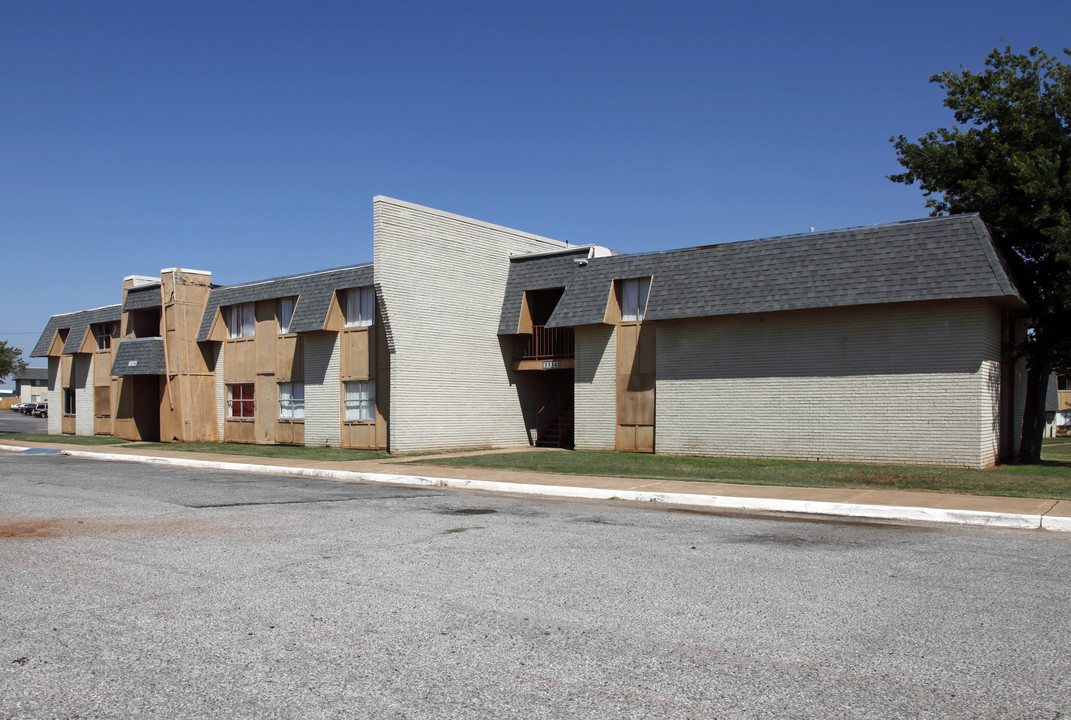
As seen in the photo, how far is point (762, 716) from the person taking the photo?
14.7 ft

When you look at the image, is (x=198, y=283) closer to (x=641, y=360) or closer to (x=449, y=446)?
(x=449, y=446)

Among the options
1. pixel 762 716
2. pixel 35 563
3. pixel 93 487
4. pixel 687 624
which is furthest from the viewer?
pixel 93 487

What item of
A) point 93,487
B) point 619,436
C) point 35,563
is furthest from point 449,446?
point 35,563

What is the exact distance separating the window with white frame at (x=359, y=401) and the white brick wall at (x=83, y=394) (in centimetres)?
1945

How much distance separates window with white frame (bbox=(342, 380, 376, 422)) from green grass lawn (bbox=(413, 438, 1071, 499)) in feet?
18.6

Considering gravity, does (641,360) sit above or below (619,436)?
above

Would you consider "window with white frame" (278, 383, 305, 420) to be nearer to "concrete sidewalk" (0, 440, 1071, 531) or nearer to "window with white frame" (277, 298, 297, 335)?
"window with white frame" (277, 298, 297, 335)

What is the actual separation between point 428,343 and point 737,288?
9292 millimetres

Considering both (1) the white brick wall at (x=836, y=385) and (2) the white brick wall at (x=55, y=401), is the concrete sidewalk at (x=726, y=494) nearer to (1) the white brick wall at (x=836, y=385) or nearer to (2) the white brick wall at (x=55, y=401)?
(1) the white brick wall at (x=836, y=385)

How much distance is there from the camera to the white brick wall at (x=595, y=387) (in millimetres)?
24906

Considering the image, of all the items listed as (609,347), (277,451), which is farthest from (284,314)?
(609,347)

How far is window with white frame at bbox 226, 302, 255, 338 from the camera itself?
32.3 m

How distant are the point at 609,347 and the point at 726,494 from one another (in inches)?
435

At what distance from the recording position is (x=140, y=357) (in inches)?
1342
